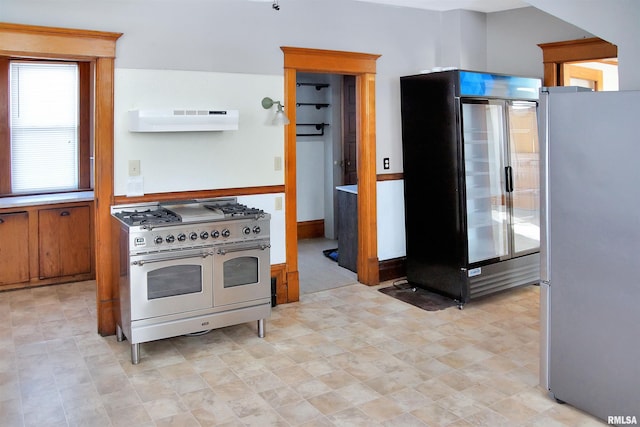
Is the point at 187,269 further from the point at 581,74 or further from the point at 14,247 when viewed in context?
the point at 581,74

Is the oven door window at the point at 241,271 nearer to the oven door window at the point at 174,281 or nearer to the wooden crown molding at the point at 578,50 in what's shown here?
the oven door window at the point at 174,281

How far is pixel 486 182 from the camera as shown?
4699 mm

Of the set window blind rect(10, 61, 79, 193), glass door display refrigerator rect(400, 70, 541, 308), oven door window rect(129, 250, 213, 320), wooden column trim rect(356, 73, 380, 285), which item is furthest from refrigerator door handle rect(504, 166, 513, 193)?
window blind rect(10, 61, 79, 193)

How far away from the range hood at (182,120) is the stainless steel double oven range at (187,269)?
567 mm

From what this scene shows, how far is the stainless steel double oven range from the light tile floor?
0.21 meters

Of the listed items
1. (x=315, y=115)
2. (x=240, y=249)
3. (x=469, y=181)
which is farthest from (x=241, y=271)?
(x=315, y=115)

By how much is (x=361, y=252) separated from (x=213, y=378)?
Answer: 7.36 feet

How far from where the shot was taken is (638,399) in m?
2.50

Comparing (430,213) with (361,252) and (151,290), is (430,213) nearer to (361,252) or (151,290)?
(361,252)

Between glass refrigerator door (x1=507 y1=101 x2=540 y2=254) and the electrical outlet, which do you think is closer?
the electrical outlet

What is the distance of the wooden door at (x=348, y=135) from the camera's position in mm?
6863

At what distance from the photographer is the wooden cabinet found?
5.01 meters

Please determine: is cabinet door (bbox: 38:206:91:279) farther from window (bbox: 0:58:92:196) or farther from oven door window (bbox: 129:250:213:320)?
oven door window (bbox: 129:250:213:320)

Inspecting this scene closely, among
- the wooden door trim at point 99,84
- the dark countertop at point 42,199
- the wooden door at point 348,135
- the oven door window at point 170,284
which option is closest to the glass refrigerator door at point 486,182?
the oven door window at point 170,284
